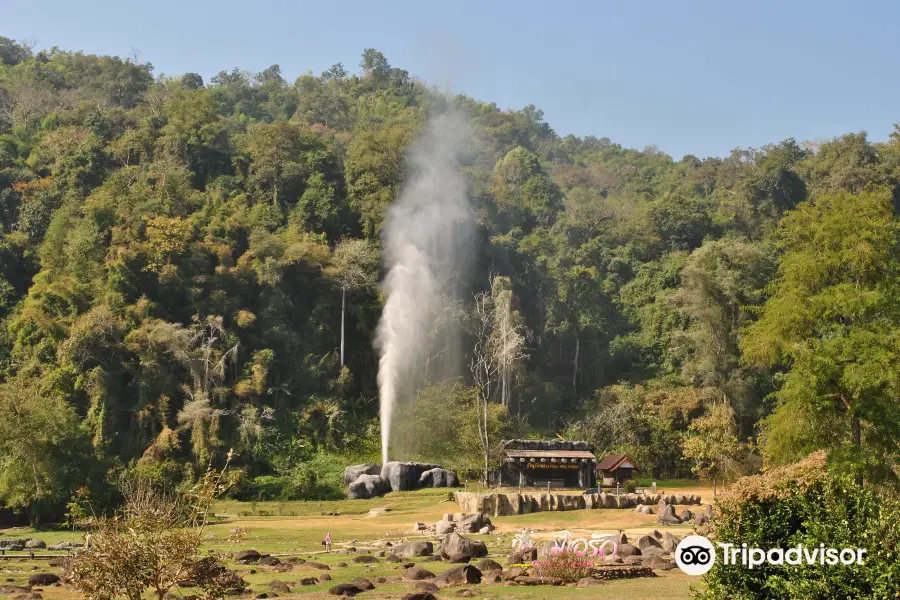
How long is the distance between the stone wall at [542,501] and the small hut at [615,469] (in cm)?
646

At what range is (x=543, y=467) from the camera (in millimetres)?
53375

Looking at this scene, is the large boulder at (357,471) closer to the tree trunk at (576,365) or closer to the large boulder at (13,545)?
the large boulder at (13,545)

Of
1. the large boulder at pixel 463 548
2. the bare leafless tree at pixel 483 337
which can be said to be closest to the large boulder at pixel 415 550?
the large boulder at pixel 463 548

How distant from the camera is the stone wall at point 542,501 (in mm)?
42844

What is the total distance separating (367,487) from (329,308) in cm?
1905

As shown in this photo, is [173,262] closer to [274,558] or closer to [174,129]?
[174,129]

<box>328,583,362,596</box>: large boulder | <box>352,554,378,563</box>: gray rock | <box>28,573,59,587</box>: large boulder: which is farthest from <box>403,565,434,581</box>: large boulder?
<box>28,573,59,587</box>: large boulder

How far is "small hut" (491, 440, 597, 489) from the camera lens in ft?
173

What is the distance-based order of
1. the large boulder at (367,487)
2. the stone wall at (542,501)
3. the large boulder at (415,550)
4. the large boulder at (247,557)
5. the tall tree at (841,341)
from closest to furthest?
the tall tree at (841,341)
the large boulder at (247,557)
the large boulder at (415,550)
the stone wall at (542,501)
the large boulder at (367,487)

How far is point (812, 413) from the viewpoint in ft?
96.3

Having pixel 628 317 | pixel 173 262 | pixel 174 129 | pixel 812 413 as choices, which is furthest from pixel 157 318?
pixel 812 413

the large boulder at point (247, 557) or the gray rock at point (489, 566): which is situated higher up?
the gray rock at point (489, 566)

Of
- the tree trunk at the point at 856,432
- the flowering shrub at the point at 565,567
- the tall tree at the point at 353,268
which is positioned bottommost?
the flowering shrub at the point at 565,567

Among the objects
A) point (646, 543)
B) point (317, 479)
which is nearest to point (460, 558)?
point (646, 543)
